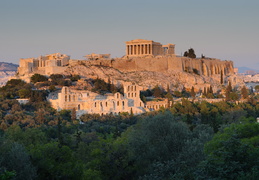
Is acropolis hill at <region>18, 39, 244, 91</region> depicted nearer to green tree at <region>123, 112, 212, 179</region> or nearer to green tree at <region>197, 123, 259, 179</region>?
green tree at <region>123, 112, 212, 179</region>

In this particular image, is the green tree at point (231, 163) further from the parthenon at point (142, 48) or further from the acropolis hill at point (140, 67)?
the parthenon at point (142, 48)

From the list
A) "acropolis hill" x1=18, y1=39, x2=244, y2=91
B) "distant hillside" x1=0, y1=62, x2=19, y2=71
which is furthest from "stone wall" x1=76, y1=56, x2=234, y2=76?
"distant hillside" x1=0, y1=62, x2=19, y2=71

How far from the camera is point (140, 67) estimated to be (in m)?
67.4

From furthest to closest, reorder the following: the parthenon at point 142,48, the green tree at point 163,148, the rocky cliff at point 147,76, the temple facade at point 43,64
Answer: the parthenon at point 142,48, the temple facade at point 43,64, the rocky cliff at point 147,76, the green tree at point 163,148

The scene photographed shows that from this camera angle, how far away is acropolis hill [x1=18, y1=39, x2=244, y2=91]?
63.5 m

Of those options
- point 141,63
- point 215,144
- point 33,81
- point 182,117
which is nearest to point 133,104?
point 182,117

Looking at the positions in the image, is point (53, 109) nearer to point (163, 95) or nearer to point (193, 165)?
point (163, 95)

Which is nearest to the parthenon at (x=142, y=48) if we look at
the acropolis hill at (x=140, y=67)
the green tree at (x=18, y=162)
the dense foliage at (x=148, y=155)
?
the acropolis hill at (x=140, y=67)

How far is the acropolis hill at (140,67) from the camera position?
63.5 meters

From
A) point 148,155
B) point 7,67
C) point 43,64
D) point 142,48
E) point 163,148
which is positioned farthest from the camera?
point 7,67

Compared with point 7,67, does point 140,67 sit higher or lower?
lower

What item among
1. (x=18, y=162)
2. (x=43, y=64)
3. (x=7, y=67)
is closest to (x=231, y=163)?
(x=18, y=162)

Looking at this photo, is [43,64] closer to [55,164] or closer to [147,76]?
[147,76]

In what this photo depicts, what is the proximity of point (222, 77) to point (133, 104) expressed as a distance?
28326mm
